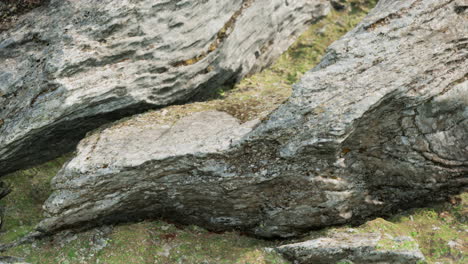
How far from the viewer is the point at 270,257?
552 inches

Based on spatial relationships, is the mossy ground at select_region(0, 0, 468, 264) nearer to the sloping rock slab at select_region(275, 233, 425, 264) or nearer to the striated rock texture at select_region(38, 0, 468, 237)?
the sloping rock slab at select_region(275, 233, 425, 264)

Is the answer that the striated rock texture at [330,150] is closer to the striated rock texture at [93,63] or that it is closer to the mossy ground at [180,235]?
the mossy ground at [180,235]

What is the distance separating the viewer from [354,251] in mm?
12891

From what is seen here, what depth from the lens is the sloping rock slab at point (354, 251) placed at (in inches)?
493

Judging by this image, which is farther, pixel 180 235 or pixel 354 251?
pixel 180 235

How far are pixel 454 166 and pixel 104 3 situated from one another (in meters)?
14.9

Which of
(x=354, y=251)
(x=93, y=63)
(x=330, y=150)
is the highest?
(x=93, y=63)

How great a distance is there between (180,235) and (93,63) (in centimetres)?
775

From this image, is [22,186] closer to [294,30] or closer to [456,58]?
[294,30]

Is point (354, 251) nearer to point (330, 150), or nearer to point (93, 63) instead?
point (330, 150)

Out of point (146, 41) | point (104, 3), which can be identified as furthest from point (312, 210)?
point (104, 3)

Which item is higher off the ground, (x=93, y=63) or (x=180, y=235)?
(x=93, y=63)

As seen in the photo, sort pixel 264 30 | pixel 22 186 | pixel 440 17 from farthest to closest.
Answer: pixel 264 30 < pixel 22 186 < pixel 440 17

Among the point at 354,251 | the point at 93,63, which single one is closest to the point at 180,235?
the point at 354,251
